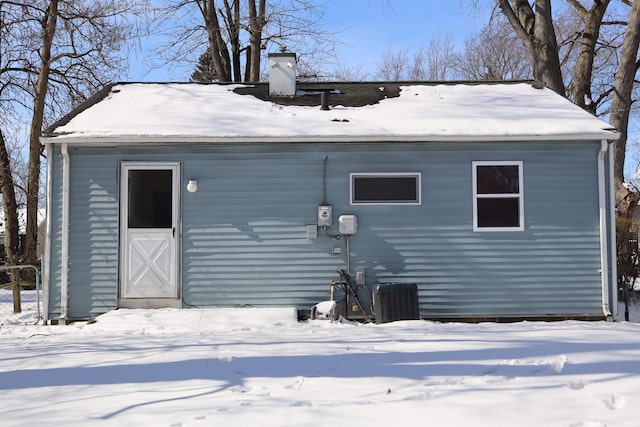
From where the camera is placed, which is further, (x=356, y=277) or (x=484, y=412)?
(x=356, y=277)

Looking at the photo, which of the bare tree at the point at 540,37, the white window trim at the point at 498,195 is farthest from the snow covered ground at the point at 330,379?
the bare tree at the point at 540,37

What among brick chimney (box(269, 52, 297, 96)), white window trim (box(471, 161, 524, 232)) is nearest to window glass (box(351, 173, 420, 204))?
white window trim (box(471, 161, 524, 232))

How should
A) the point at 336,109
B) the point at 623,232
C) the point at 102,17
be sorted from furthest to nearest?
the point at 102,17 < the point at 623,232 < the point at 336,109

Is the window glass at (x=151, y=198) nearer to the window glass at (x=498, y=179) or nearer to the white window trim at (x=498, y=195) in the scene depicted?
the white window trim at (x=498, y=195)

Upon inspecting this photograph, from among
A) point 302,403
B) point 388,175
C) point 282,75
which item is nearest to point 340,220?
point 388,175

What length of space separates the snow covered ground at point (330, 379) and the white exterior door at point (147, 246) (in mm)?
1916

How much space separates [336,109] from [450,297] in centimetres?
360

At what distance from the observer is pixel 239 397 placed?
4.71 metres

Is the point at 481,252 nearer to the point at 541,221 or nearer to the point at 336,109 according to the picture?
the point at 541,221

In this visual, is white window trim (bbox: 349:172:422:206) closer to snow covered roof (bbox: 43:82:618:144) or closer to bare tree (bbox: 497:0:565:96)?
snow covered roof (bbox: 43:82:618:144)

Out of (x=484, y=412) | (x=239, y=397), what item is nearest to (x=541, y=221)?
(x=484, y=412)

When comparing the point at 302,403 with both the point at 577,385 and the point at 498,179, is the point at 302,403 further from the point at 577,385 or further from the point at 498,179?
the point at 498,179

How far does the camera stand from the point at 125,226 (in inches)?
365

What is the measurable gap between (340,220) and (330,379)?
4254 millimetres
